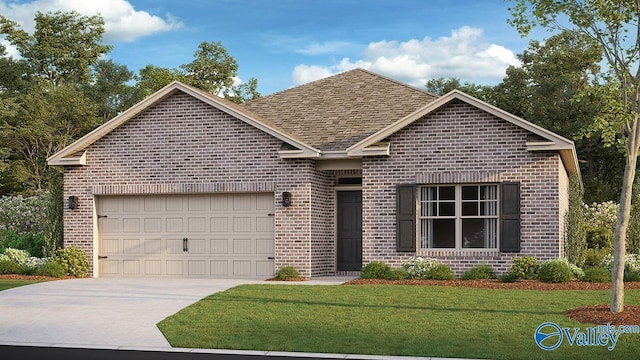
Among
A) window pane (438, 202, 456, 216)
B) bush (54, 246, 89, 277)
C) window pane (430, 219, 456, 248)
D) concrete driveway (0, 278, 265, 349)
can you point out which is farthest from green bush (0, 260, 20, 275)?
window pane (438, 202, 456, 216)

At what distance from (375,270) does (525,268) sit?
11.4ft

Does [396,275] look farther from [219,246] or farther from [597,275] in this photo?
[219,246]

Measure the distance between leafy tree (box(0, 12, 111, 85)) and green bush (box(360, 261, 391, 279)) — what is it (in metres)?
36.6

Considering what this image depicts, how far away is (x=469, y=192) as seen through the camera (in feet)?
68.2

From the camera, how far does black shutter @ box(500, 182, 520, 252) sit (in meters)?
20.1

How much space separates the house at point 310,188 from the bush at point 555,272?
73cm

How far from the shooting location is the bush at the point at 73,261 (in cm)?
2246

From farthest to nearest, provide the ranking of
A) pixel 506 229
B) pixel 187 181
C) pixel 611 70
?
pixel 187 181, pixel 506 229, pixel 611 70

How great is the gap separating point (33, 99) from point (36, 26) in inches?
398

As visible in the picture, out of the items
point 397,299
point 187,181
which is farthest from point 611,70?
point 187,181

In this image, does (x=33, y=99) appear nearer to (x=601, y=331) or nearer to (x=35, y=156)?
(x=35, y=156)

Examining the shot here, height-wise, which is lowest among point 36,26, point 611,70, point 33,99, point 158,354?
point 158,354

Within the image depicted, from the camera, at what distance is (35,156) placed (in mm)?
45656

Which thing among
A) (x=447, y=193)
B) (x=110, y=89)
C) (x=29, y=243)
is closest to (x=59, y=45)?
(x=110, y=89)
